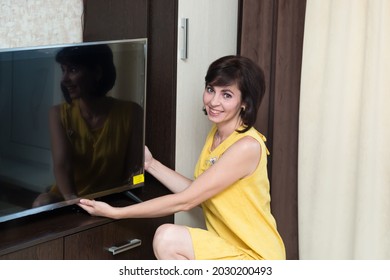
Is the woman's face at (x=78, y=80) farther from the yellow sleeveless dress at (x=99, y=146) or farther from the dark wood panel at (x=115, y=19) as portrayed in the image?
the dark wood panel at (x=115, y=19)

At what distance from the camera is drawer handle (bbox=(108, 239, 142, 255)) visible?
7.32 feet

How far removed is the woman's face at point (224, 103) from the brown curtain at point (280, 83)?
0.44 metres

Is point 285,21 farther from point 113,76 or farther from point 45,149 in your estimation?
point 45,149

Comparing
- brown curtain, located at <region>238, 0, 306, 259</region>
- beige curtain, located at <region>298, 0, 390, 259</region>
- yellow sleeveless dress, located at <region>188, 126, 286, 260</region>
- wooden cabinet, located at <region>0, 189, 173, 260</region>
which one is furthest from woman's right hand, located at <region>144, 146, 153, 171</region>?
beige curtain, located at <region>298, 0, 390, 259</region>

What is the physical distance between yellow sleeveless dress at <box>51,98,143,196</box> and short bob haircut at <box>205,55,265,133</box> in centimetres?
34

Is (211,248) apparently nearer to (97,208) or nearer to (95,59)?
(97,208)

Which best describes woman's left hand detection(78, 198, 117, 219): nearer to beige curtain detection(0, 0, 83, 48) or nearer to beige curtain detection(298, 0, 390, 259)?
beige curtain detection(0, 0, 83, 48)

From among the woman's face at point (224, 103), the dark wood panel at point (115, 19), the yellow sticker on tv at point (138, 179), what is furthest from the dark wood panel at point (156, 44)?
the woman's face at point (224, 103)

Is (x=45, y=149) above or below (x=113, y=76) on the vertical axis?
below

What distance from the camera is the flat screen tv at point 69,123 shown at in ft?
6.48

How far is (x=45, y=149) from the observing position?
207cm
